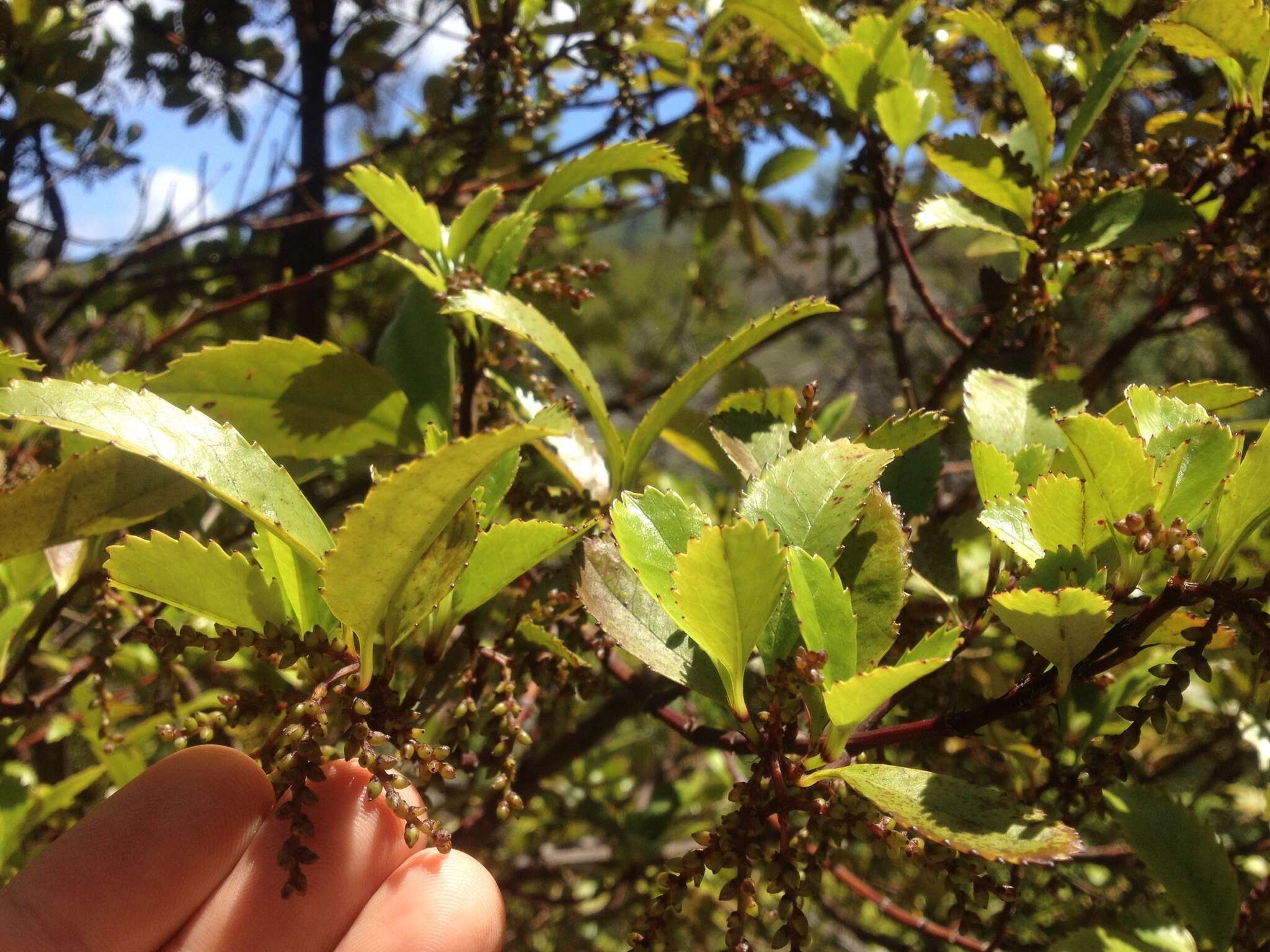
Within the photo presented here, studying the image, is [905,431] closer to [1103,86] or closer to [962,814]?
[962,814]

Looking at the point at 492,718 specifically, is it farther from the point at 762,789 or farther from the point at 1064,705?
the point at 1064,705

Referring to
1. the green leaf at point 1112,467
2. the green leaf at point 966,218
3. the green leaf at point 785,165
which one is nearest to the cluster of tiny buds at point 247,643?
the green leaf at point 1112,467

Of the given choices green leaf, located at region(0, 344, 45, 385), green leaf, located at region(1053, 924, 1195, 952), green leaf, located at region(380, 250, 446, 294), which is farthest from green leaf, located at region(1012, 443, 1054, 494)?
green leaf, located at region(0, 344, 45, 385)

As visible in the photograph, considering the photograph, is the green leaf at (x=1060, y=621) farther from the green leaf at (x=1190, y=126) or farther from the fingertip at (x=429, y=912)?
the green leaf at (x=1190, y=126)

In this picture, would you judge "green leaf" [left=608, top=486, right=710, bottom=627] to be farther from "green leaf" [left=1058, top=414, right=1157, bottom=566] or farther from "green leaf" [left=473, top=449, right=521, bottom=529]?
"green leaf" [left=1058, top=414, right=1157, bottom=566]

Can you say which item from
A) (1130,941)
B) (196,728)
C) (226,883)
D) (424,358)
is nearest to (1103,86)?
(424,358)

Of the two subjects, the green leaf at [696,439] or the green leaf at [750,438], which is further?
the green leaf at [696,439]
